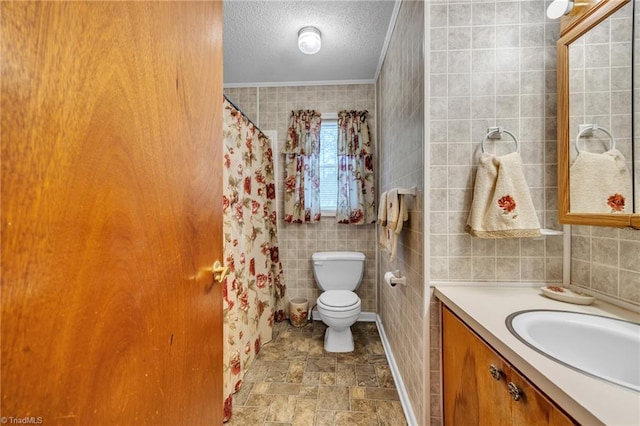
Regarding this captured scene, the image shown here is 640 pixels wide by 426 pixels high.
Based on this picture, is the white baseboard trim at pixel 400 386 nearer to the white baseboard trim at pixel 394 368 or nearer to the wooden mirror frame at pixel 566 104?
the white baseboard trim at pixel 394 368

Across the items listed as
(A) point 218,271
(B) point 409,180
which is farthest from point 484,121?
(A) point 218,271

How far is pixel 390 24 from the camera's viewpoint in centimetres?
173

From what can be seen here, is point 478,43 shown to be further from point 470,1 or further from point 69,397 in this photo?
point 69,397

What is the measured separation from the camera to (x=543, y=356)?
608mm

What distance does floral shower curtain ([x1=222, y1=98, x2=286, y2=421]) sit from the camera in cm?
144

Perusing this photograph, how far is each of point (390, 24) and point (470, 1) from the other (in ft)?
2.40

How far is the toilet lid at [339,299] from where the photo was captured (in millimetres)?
1855

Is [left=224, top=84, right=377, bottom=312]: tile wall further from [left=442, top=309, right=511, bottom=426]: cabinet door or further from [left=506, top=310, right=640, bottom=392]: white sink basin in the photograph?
[left=506, top=310, right=640, bottom=392]: white sink basin

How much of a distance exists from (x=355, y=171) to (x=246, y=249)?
1281 mm

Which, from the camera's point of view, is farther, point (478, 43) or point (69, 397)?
point (478, 43)

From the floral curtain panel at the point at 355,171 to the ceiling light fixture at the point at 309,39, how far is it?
0.74 metres

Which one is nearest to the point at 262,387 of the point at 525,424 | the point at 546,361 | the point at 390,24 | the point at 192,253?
the point at 192,253

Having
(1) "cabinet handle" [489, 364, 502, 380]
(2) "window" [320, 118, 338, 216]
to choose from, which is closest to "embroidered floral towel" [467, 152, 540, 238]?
(1) "cabinet handle" [489, 364, 502, 380]

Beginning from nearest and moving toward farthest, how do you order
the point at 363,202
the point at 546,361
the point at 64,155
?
the point at 64,155 → the point at 546,361 → the point at 363,202
